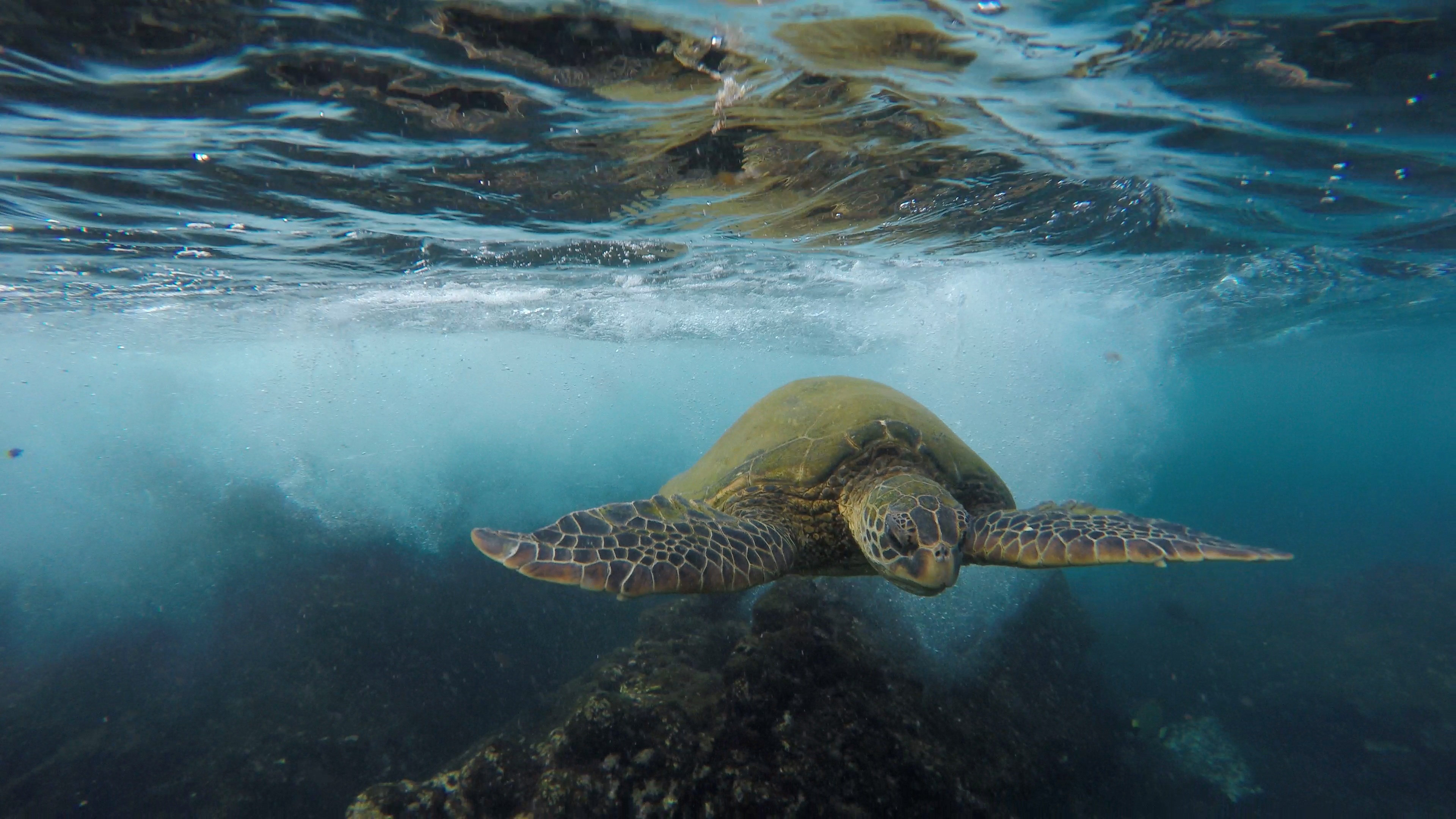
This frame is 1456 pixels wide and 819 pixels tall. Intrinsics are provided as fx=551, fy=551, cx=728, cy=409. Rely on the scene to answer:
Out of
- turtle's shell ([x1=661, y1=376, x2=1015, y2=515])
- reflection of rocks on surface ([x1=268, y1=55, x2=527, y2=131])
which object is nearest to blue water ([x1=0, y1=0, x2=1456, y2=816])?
reflection of rocks on surface ([x1=268, y1=55, x2=527, y2=131])

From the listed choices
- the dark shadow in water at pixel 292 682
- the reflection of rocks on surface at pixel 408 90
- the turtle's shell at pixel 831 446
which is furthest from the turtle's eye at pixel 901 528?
the dark shadow in water at pixel 292 682

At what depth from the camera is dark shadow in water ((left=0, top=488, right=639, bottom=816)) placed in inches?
352

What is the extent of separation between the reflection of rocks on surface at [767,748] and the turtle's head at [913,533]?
1980mm

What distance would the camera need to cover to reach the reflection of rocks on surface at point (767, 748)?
4.86 metres

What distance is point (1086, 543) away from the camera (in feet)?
12.7

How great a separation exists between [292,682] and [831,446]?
12211mm

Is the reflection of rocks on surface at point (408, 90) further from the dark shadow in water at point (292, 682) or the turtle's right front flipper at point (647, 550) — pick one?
the dark shadow in water at point (292, 682)

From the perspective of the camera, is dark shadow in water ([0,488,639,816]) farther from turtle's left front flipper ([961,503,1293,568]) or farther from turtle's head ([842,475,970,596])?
turtle's left front flipper ([961,503,1293,568])

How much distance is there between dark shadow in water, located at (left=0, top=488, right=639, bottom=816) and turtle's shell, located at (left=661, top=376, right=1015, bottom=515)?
7.28 meters

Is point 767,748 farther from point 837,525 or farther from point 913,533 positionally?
point 913,533

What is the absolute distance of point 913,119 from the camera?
20.3ft

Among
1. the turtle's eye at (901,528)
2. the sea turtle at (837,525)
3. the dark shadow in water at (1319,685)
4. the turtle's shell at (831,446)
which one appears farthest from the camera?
the dark shadow in water at (1319,685)

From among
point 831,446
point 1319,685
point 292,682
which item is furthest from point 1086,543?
point 1319,685

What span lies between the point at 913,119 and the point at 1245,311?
22998mm
